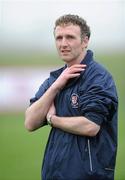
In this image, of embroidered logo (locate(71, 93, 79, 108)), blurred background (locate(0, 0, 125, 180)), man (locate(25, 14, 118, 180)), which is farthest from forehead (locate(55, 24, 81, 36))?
blurred background (locate(0, 0, 125, 180))

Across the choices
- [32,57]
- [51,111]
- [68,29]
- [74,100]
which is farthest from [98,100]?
[32,57]

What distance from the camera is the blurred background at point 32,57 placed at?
10.4 feet

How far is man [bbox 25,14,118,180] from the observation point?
5.25ft

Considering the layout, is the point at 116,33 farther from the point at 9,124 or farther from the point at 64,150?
the point at 64,150

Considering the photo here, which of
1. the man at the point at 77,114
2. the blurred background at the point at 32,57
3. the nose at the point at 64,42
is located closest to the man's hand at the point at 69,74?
the man at the point at 77,114

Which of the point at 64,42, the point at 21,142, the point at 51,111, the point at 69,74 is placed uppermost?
the point at 64,42

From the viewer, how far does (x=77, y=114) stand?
65.1 inches

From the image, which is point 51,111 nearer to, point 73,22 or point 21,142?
point 73,22

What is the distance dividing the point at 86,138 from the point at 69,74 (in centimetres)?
29

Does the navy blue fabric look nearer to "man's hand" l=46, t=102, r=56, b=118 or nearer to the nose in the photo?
"man's hand" l=46, t=102, r=56, b=118

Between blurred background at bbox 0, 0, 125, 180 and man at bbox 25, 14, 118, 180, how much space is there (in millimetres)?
1441

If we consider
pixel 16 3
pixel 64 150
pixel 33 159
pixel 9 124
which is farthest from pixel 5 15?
pixel 64 150

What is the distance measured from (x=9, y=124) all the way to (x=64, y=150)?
66.3 inches

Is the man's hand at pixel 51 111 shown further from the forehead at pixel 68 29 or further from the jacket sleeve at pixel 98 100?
the forehead at pixel 68 29
